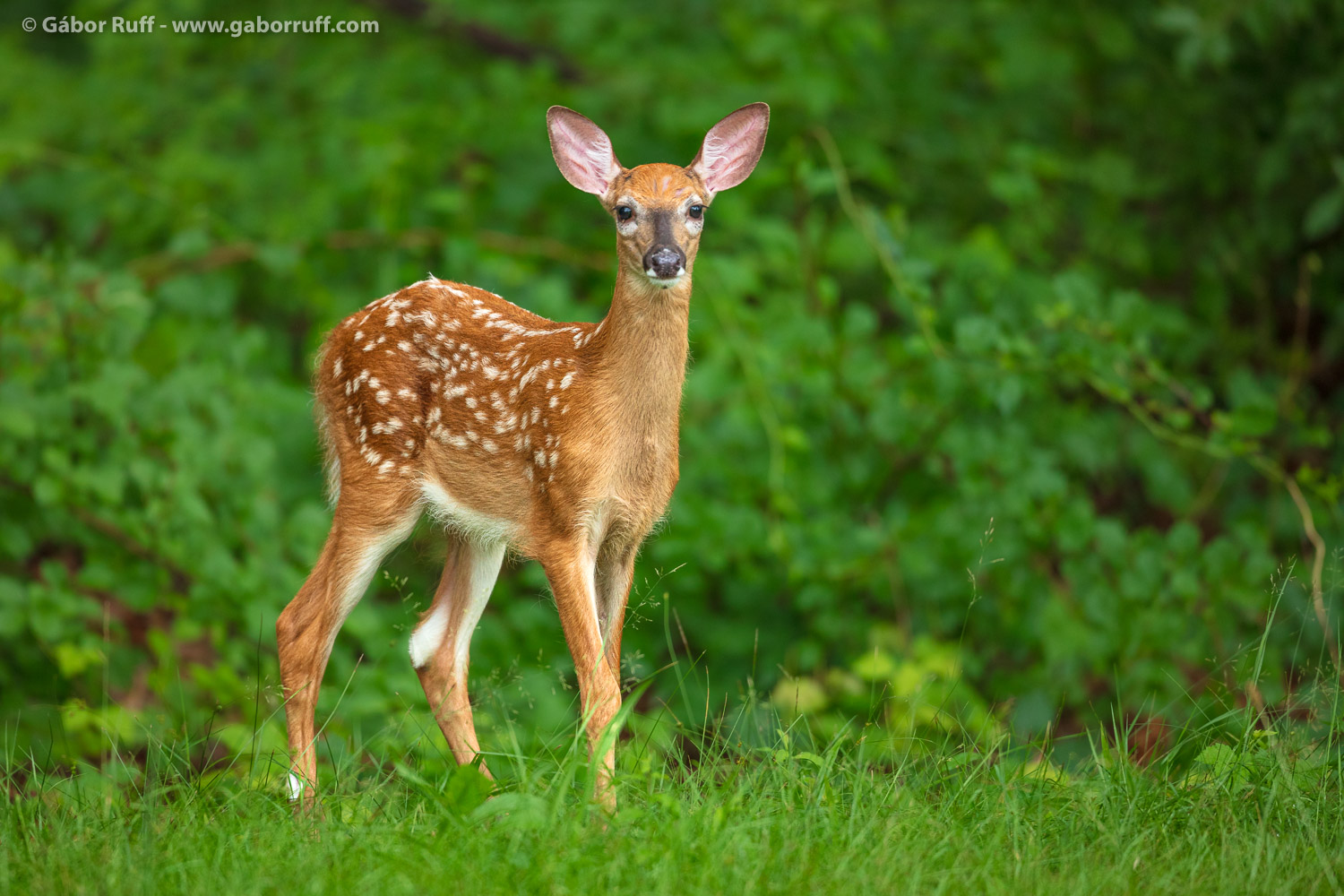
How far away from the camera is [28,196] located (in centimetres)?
864

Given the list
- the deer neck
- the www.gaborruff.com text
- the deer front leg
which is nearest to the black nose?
the deer neck

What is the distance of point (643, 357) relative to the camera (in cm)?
355

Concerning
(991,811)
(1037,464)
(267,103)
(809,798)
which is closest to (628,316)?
(809,798)

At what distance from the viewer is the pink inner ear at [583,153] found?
365cm

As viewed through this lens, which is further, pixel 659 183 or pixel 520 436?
pixel 520 436

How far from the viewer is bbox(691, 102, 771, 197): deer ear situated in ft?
12.1

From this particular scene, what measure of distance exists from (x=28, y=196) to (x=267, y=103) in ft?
5.11

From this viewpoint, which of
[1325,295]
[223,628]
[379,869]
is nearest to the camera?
[379,869]

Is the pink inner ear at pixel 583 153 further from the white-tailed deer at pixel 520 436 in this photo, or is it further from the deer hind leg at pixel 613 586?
the deer hind leg at pixel 613 586

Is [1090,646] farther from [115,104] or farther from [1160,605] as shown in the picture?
[115,104]

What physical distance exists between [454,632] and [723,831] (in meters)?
1.23

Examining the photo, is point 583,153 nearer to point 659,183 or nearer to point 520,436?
point 659,183

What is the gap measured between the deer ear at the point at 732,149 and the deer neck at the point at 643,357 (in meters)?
0.37

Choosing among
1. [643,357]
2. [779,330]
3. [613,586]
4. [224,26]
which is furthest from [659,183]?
[224,26]
